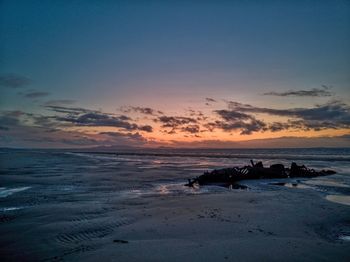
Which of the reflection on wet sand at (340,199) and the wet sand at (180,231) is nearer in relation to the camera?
the wet sand at (180,231)

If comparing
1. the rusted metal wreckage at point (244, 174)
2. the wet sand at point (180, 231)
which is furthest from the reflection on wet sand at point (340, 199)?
the rusted metal wreckage at point (244, 174)

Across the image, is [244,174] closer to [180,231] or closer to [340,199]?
[340,199]

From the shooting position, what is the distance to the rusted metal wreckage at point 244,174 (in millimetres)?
21328

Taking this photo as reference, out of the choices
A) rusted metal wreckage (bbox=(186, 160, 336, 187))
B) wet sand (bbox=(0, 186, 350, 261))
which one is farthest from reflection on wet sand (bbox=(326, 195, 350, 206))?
rusted metal wreckage (bbox=(186, 160, 336, 187))

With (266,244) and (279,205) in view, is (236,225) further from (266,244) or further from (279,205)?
(279,205)

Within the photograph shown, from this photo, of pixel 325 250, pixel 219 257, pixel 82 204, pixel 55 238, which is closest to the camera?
pixel 219 257

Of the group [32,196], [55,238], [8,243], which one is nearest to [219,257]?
[55,238]

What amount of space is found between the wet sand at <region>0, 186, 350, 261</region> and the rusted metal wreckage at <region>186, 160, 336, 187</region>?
24.8ft

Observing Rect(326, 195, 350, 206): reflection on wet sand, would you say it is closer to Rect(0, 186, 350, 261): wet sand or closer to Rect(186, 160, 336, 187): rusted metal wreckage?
Rect(0, 186, 350, 261): wet sand

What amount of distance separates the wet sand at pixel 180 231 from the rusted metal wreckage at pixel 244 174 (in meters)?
7.55

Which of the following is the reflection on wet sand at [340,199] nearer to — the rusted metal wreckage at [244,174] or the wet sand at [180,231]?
the wet sand at [180,231]

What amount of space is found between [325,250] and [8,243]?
7899 millimetres

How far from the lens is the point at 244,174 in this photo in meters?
23.6

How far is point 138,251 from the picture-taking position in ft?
23.7
